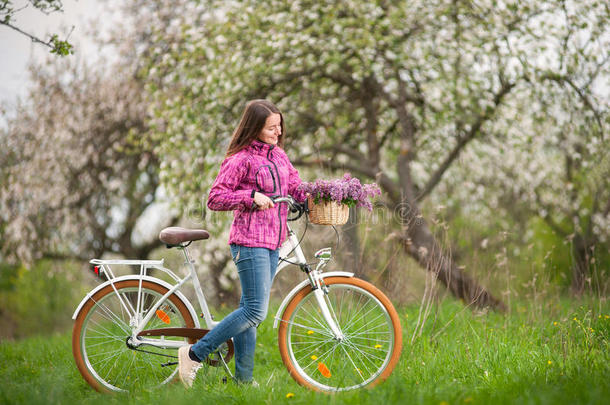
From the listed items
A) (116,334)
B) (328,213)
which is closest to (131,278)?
(116,334)

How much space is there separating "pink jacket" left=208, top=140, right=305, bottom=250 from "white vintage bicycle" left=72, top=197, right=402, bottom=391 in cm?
15

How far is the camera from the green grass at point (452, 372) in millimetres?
2785

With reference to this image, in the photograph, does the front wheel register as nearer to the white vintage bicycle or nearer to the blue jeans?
the white vintage bicycle

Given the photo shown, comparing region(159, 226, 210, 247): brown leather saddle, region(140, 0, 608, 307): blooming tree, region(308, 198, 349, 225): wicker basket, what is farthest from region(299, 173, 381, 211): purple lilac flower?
region(140, 0, 608, 307): blooming tree

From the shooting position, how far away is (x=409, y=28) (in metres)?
6.67

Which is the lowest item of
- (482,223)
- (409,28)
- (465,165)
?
(482,223)

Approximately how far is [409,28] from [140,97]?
5050 mm

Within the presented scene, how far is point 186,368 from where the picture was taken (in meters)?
3.15

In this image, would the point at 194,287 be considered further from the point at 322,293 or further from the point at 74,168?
the point at 74,168

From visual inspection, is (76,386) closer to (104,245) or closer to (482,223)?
(482,223)

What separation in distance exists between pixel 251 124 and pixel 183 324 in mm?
1319

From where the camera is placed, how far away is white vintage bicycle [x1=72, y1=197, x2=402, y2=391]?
3.22 m

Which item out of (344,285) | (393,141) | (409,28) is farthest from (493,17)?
(344,285)

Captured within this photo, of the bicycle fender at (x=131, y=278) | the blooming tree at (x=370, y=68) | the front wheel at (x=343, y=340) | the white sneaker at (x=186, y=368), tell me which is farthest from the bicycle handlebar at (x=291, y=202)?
the blooming tree at (x=370, y=68)
